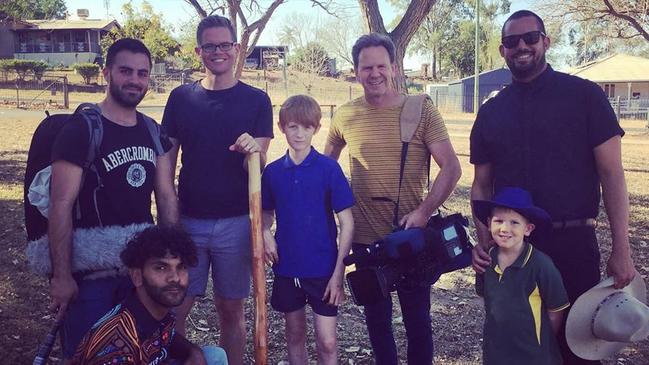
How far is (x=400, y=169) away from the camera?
348cm

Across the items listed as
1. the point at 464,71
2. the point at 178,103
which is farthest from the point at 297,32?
the point at 178,103

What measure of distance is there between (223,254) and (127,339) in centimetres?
118

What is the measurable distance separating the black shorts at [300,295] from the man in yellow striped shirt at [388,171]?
426mm

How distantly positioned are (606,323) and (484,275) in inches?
24.9

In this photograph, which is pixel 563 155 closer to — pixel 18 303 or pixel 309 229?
pixel 309 229

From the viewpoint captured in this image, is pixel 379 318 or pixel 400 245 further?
pixel 379 318

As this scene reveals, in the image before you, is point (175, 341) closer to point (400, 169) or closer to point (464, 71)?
point (400, 169)

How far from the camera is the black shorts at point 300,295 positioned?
324cm

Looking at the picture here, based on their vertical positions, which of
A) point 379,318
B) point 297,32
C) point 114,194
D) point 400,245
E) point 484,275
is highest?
point 297,32

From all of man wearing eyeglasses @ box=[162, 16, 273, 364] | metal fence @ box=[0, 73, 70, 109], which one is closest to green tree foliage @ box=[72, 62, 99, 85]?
metal fence @ box=[0, 73, 70, 109]

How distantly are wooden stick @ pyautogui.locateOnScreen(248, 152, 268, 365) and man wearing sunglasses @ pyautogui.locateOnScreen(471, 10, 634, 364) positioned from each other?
1.17 metres

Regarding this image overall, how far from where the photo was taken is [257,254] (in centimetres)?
327

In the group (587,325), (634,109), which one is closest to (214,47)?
(587,325)

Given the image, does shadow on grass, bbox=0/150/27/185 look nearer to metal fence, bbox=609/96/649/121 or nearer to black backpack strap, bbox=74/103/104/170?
black backpack strap, bbox=74/103/104/170
